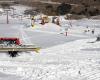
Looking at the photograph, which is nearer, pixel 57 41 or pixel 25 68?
pixel 25 68

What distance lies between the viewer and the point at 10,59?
24.7 meters

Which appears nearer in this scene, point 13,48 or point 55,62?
point 55,62

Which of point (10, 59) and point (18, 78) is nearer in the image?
point (18, 78)

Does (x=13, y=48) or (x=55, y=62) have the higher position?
(x=13, y=48)

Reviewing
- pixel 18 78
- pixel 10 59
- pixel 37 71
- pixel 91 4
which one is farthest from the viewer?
pixel 91 4

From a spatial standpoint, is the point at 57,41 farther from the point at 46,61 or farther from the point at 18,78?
the point at 18,78

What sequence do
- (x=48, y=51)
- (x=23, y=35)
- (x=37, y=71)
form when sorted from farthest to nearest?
(x=23, y=35) < (x=48, y=51) < (x=37, y=71)

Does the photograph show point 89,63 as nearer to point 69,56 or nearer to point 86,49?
point 69,56

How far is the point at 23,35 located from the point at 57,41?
5.48 m

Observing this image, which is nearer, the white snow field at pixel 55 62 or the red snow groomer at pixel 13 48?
the white snow field at pixel 55 62

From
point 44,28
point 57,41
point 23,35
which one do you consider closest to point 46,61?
point 57,41

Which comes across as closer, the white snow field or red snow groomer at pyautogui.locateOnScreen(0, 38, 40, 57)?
the white snow field

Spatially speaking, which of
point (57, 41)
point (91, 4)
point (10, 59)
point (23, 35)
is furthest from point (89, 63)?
point (91, 4)

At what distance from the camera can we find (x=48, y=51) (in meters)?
28.2
